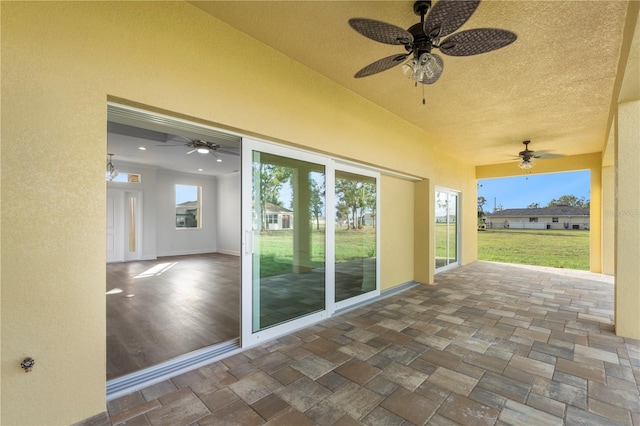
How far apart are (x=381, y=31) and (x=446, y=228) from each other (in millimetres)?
6050

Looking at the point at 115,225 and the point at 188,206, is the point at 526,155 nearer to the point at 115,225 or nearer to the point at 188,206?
the point at 188,206

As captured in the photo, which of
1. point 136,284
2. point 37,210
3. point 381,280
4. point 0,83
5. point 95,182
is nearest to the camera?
point 0,83

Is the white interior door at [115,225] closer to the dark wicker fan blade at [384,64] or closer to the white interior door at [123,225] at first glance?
the white interior door at [123,225]

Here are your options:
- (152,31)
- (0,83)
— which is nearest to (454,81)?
(152,31)

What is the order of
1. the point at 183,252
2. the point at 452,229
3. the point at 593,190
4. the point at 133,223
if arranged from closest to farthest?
the point at 593,190 < the point at 452,229 < the point at 133,223 < the point at 183,252

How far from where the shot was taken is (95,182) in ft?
5.70

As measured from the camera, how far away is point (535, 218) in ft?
72.2

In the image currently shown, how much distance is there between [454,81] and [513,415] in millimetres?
3241

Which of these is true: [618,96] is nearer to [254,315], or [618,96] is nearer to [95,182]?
[254,315]

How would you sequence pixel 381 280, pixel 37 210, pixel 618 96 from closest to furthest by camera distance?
pixel 37 210 → pixel 618 96 → pixel 381 280

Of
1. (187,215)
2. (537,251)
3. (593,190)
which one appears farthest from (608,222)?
(187,215)

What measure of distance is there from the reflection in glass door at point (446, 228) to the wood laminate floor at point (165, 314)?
4.88 metres

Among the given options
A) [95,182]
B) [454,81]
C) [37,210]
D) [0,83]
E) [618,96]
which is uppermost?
[454,81]

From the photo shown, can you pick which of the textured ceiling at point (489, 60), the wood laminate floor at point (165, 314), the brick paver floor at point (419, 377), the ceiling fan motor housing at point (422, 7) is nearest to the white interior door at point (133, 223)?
the wood laminate floor at point (165, 314)
